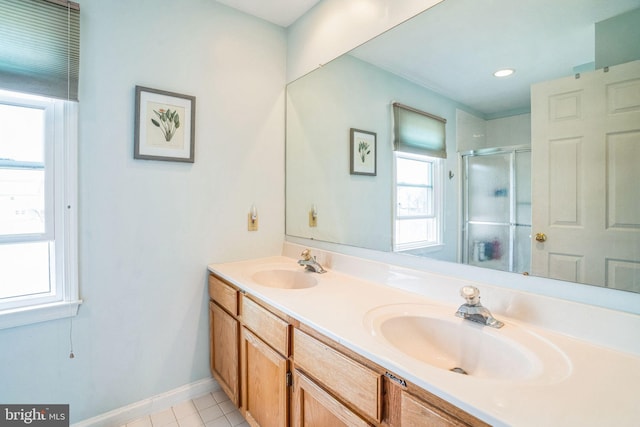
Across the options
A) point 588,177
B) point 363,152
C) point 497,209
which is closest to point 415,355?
point 497,209

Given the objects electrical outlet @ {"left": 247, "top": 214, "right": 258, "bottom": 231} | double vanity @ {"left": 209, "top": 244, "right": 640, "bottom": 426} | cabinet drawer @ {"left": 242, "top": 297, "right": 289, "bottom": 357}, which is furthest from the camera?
electrical outlet @ {"left": 247, "top": 214, "right": 258, "bottom": 231}

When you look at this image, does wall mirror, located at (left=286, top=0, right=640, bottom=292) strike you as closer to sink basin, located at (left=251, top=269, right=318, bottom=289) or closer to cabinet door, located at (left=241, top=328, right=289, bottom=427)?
sink basin, located at (left=251, top=269, right=318, bottom=289)

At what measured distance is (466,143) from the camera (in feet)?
4.04

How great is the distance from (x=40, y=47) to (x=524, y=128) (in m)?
2.06

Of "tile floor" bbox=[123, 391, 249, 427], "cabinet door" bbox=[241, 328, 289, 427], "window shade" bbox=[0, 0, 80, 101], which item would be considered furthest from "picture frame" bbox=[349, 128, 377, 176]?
"tile floor" bbox=[123, 391, 249, 427]

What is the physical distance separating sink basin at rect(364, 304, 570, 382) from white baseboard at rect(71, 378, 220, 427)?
1388mm

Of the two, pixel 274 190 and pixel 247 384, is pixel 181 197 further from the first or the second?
pixel 247 384

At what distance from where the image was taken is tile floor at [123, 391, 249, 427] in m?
1.64

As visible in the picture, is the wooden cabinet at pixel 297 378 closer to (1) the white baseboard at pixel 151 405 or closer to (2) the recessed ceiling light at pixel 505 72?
(1) the white baseboard at pixel 151 405

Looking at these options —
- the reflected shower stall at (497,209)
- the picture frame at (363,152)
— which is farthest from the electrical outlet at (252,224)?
the reflected shower stall at (497,209)

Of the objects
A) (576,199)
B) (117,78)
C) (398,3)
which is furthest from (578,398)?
(117,78)

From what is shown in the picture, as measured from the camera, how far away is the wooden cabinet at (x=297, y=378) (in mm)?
770

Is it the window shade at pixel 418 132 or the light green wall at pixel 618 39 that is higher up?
the light green wall at pixel 618 39

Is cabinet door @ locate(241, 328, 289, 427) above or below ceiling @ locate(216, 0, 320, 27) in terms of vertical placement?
below
